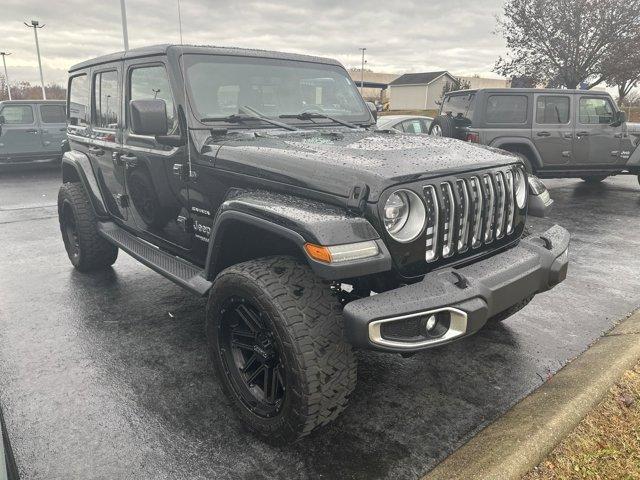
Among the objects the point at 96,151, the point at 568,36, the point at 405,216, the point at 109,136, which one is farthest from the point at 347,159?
the point at 568,36

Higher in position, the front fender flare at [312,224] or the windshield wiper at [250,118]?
the windshield wiper at [250,118]

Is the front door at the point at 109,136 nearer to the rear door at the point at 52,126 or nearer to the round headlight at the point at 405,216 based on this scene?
the round headlight at the point at 405,216

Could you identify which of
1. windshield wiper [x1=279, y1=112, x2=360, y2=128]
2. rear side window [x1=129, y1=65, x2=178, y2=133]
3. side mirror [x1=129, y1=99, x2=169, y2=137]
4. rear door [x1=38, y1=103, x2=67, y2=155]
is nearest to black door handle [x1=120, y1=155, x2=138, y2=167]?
rear side window [x1=129, y1=65, x2=178, y2=133]

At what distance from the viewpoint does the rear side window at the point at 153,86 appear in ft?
10.6

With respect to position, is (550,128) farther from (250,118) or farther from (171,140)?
(171,140)

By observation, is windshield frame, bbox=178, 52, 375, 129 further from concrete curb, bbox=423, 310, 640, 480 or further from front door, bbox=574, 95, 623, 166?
front door, bbox=574, 95, 623, 166

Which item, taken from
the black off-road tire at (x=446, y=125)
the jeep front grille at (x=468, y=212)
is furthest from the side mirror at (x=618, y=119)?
the jeep front grille at (x=468, y=212)

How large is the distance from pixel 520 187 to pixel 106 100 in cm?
344

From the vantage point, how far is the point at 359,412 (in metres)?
2.74

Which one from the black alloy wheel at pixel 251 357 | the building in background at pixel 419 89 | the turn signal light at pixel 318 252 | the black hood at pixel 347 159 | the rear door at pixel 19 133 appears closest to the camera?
the turn signal light at pixel 318 252

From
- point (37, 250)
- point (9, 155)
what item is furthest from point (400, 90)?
point (37, 250)

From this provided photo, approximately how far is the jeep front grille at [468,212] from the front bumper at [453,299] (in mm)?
115

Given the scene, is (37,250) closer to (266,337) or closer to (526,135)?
(266,337)

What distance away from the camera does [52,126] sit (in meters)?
12.3
